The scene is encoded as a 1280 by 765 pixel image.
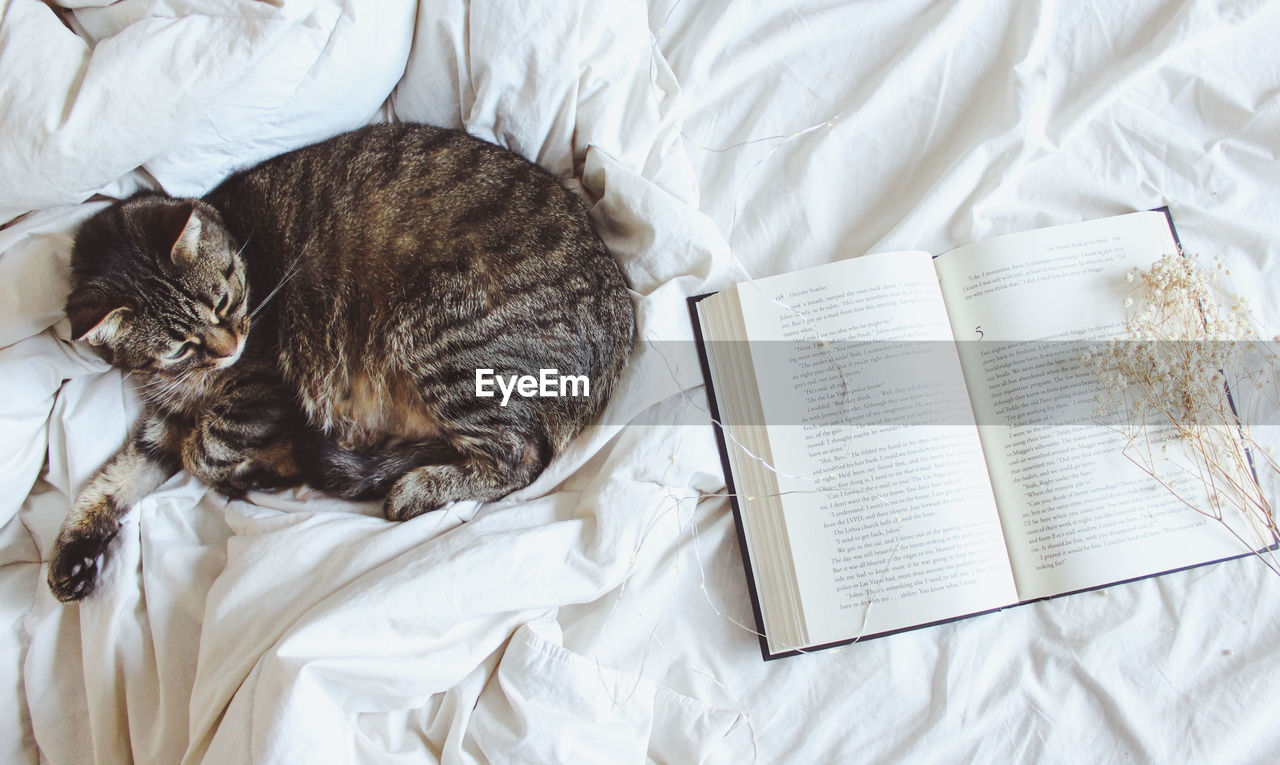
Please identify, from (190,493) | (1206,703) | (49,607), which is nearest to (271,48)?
(190,493)

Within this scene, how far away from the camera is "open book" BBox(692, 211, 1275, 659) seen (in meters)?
0.89

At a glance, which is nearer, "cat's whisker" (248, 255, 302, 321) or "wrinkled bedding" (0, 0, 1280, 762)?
"wrinkled bedding" (0, 0, 1280, 762)

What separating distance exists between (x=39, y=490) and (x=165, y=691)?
1.16 ft

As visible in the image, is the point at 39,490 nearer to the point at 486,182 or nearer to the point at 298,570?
the point at 298,570

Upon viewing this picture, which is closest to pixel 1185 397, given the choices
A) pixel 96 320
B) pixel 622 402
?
pixel 622 402

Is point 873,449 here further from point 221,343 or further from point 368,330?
point 221,343

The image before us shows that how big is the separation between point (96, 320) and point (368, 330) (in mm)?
293

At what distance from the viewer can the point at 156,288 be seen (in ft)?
2.84

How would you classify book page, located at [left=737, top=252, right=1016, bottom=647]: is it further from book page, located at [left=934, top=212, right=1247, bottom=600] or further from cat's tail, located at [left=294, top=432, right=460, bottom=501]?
cat's tail, located at [left=294, top=432, right=460, bottom=501]

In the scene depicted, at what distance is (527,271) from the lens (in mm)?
926

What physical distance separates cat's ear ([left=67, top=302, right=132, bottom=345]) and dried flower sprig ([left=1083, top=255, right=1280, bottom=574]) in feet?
3.88

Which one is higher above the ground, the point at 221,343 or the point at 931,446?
the point at 221,343

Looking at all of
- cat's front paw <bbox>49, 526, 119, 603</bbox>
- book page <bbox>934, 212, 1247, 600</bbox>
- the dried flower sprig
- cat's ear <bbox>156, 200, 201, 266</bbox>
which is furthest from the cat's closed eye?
the dried flower sprig

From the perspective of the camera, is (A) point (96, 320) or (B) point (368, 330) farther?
(B) point (368, 330)
